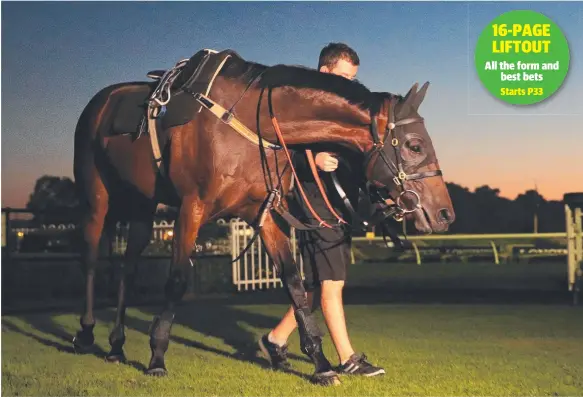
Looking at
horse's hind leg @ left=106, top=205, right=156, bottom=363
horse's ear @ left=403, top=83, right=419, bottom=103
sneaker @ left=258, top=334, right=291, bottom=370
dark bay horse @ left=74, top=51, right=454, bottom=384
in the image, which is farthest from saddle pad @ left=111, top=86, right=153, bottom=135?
horse's ear @ left=403, top=83, right=419, bottom=103

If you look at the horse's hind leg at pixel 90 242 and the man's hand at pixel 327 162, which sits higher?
the man's hand at pixel 327 162

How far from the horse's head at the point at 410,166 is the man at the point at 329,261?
516 millimetres

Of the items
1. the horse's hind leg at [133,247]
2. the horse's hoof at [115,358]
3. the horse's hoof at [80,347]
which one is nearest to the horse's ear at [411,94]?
the horse's hind leg at [133,247]

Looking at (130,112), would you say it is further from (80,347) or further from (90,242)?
(80,347)

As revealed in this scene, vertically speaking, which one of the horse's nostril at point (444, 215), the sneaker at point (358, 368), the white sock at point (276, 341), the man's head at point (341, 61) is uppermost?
the man's head at point (341, 61)

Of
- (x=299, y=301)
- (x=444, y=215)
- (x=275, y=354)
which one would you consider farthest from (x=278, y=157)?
(x=275, y=354)

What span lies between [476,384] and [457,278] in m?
13.2

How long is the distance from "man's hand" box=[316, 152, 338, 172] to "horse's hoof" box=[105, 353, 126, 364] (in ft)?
6.95

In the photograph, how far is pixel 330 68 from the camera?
6.00m

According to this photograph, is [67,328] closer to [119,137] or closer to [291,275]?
[119,137]

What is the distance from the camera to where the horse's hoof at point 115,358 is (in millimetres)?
6473

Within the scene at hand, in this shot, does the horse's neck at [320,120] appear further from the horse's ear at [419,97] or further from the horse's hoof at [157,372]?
the horse's hoof at [157,372]

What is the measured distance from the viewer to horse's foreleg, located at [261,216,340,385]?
17.8 feet

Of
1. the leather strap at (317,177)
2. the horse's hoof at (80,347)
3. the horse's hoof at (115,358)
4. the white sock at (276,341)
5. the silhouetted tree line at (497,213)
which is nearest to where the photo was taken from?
the leather strap at (317,177)
